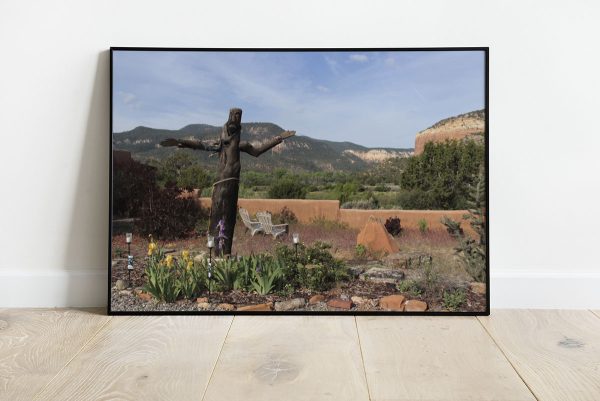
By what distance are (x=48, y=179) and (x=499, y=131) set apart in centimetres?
197

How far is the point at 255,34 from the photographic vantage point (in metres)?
2.83

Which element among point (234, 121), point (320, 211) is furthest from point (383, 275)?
point (234, 121)

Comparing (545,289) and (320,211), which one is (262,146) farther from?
(545,289)

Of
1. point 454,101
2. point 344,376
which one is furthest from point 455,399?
point 454,101

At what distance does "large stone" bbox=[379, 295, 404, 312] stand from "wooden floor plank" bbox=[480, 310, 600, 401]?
1.12ft

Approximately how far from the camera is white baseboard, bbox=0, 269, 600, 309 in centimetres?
287

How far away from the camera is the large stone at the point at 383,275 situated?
9.20 ft

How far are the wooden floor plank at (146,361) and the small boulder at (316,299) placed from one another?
34 cm

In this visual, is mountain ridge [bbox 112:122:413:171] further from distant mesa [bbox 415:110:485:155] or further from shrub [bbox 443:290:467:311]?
shrub [bbox 443:290:467:311]

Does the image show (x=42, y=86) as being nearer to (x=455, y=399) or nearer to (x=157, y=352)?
(x=157, y=352)

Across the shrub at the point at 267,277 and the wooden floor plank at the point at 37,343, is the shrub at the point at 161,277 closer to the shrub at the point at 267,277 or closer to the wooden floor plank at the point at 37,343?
the wooden floor plank at the point at 37,343

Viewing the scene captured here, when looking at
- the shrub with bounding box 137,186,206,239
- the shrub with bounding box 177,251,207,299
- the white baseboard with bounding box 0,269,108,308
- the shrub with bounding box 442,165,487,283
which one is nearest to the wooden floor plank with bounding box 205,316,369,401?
the shrub with bounding box 177,251,207,299

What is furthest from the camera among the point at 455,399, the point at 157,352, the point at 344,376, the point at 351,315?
the point at 351,315

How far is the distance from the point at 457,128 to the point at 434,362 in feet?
3.46
